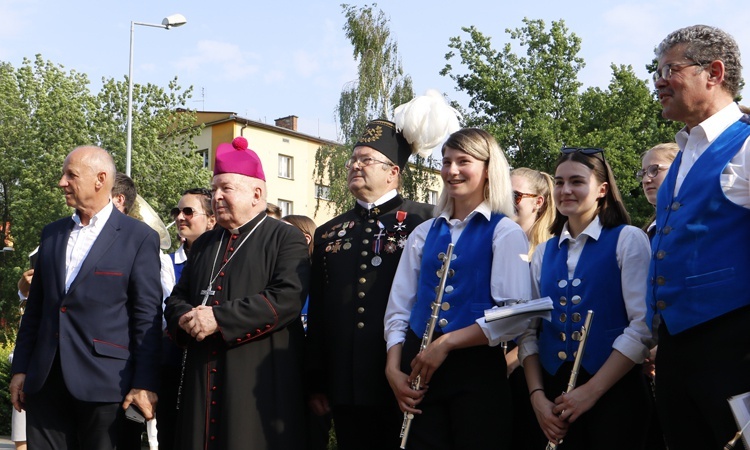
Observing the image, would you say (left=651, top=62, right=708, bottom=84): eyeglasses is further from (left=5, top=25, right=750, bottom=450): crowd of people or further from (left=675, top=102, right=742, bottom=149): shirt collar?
(left=675, top=102, right=742, bottom=149): shirt collar

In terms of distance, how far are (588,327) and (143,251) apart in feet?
9.29

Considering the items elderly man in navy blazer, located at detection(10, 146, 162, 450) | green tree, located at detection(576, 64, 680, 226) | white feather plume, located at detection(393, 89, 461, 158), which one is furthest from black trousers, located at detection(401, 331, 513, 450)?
green tree, located at detection(576, 64, 680, 226)

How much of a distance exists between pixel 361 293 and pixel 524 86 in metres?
26.9

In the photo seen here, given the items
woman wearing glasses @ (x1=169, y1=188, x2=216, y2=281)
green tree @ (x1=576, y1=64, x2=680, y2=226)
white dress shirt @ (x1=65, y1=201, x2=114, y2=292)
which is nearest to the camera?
white dress shirt @ (x1=65, y1=201, x2=114, y2=292)

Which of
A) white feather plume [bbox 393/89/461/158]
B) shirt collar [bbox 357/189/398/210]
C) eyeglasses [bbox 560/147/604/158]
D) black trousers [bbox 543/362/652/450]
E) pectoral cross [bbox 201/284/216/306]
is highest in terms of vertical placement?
white feather plume [bbox 393/89/461/158]

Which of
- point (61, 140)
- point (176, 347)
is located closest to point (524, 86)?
point (61, 140)

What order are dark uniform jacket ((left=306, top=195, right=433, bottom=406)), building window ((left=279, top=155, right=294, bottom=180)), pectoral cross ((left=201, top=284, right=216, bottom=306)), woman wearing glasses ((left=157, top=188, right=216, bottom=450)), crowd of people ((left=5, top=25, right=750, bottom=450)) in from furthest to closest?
1. building window ((left=279, top=155, right=294, bottom=180))
2. woman wearing glasses ((left=157, top=188, right=216, bottom=450))
3. pectoral cross ((left=201, top=284, right=216, bottom=306))
4. dark uniform jacket ((left=306, top=195, right=433, bottom=406))
5. crowd of people ((left=5, top=25, right=750, bottom=450))

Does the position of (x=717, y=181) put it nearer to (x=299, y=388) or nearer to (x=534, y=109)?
(x=299, y=388)

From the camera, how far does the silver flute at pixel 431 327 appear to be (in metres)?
4.00

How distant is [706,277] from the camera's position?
3.25 meters

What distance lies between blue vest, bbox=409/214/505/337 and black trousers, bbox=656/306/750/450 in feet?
2.99

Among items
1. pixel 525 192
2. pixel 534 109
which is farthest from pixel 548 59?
pixel 525 192

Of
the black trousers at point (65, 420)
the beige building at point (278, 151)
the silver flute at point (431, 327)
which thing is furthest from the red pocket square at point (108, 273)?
the beige building at point (278, 151)

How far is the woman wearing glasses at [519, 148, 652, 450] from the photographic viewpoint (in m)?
3.75
